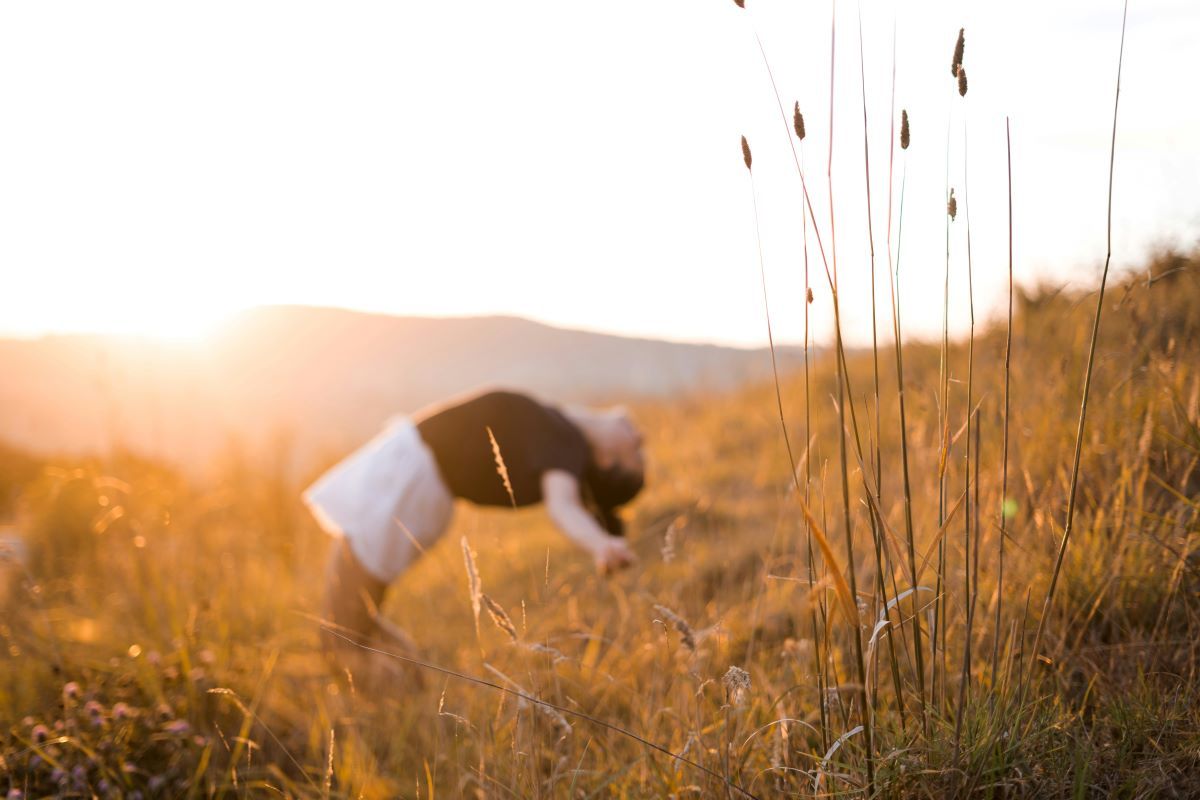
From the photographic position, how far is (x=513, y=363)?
34.2 m

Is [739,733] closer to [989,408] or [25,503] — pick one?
[989,408]

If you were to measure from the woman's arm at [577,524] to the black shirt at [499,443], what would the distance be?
0.07 metres

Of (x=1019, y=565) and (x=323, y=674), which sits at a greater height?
(x=1019, y=565)

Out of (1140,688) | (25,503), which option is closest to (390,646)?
(1140,688)

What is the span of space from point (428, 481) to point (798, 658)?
2012 mm

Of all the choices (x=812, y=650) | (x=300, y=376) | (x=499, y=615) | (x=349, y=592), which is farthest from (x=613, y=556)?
(x=300, y=376)

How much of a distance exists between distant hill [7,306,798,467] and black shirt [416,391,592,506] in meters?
1.18

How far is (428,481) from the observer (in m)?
3.35

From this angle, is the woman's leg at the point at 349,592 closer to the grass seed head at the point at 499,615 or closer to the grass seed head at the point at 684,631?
the grass seed head at the point at 499,615

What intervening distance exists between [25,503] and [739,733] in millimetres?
7532

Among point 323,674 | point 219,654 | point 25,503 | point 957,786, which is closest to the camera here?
point 957,786

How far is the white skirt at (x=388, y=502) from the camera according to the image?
3.21 m

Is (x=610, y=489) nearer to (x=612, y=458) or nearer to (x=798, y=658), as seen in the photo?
(x=612, y=458)

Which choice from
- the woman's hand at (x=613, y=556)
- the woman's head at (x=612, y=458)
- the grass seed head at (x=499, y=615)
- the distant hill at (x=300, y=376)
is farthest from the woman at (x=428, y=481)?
the grass seed head at (x=499, y=615)
